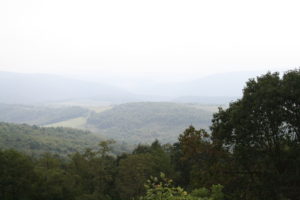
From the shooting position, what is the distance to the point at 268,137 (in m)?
22.8

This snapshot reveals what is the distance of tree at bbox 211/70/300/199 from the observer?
21.7 metres

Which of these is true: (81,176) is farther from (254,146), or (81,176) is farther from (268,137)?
(268,137)

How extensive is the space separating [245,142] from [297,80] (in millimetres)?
5598

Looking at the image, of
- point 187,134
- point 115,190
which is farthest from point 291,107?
point 115,190

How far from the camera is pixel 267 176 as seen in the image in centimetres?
2267

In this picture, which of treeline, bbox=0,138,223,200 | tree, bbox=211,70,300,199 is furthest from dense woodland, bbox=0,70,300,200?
treeline, bbox=0,138,223,200

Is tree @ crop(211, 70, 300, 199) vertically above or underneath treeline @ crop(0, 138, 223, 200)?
above

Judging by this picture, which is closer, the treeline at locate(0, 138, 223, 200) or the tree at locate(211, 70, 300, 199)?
the tree at locate(211, 70, 300, 199)

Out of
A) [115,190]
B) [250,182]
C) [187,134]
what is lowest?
[115,190]

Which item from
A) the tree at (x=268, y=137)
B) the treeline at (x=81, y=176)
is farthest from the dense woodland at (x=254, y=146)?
the treeline at (x=81, y=176)

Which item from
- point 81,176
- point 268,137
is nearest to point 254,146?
point 268,137

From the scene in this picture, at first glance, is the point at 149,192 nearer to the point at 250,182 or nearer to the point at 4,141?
the point at 250,182

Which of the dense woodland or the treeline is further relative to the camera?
the treeline

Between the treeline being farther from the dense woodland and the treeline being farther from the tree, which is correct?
the tree
